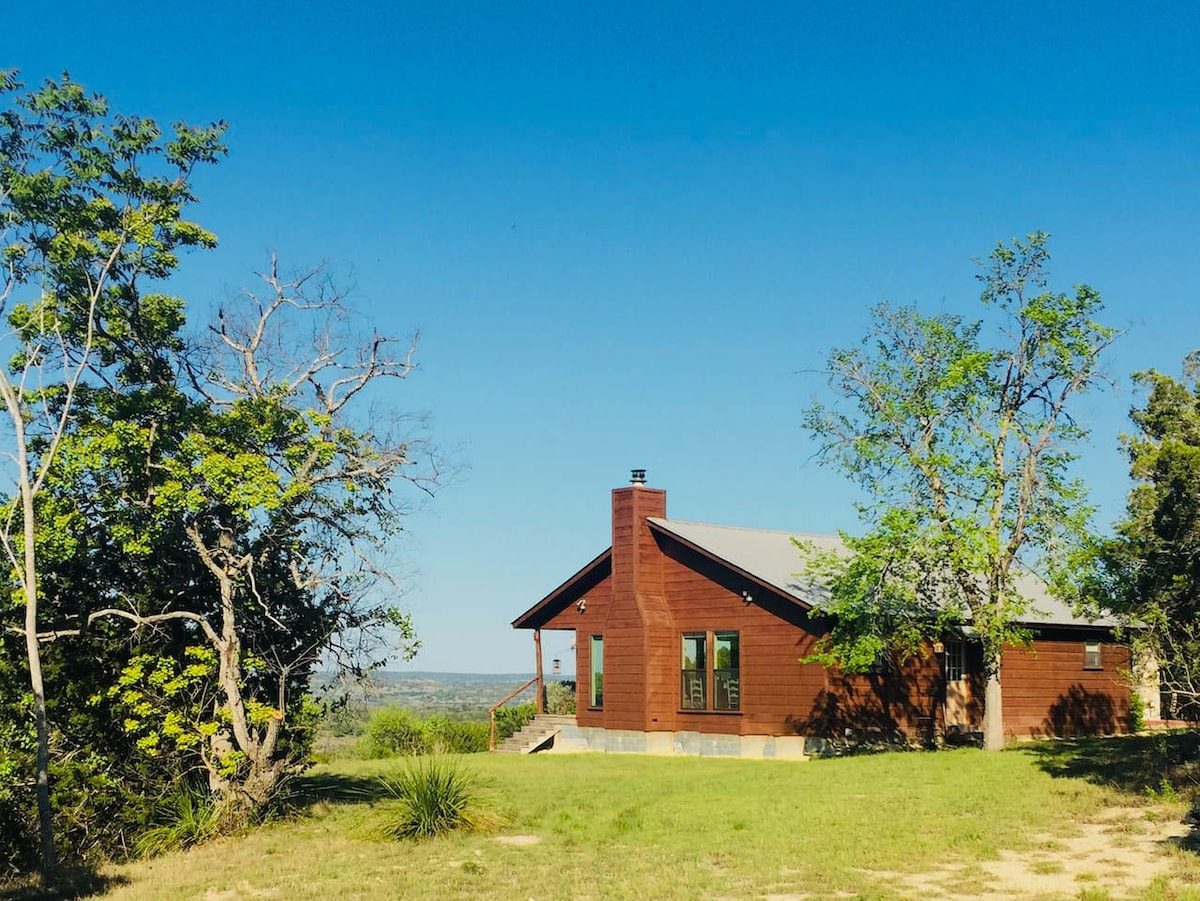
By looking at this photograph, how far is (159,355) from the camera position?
19.4 metres

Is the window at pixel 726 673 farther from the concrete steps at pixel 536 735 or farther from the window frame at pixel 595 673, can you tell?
the concrete steps at pixel 536 735

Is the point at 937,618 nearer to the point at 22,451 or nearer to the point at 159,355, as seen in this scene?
the point at 159,355

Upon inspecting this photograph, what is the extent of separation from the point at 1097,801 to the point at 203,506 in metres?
14.3

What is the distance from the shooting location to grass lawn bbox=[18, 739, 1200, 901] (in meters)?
14.6

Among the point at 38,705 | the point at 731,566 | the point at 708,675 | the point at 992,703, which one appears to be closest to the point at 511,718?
the point at 708,675

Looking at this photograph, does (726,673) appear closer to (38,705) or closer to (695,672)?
(695,672)

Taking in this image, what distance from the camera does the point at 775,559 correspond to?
3375 centimetres

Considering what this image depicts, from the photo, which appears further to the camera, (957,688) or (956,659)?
(956,659)

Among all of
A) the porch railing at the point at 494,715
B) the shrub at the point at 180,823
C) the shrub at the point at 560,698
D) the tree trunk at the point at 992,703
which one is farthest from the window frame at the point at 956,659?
the shrub at the point at 180,823

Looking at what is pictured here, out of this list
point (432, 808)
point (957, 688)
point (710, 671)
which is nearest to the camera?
point (432, 808)

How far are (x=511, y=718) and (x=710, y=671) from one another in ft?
25.7

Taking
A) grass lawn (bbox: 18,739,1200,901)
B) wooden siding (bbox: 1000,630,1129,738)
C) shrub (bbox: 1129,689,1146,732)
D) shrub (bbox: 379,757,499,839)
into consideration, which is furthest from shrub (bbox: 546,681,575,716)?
shrub (bbox: 379,757,499,839)

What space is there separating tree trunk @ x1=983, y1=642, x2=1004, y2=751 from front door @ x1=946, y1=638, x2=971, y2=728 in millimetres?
2990

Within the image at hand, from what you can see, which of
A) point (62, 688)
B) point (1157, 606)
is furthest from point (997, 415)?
point (62, 688)
